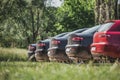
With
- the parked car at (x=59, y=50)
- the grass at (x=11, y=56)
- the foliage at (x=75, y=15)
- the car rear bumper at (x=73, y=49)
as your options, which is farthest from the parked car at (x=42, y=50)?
the foliage at (x=75, y=15)

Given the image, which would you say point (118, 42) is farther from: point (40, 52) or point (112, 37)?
point (40, 52)

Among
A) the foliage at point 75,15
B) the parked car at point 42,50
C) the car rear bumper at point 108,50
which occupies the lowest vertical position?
the foliage at point 75,15

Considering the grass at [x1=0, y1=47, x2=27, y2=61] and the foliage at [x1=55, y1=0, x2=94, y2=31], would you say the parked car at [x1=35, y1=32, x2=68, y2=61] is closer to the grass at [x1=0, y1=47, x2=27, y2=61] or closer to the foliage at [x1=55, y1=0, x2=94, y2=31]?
the grass at [x1=0, y1=47, x2=27, y2=61]

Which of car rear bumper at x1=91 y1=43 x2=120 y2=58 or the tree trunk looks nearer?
car rear bumper at x1=91 y1=43 x2=120 y2=58

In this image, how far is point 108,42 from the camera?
14711 mm

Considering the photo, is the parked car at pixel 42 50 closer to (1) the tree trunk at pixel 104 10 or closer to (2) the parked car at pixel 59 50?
(2) the parked car at pixel 59 50

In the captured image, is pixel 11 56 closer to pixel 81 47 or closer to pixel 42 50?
pixel 42 50

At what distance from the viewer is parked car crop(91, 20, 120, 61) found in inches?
578

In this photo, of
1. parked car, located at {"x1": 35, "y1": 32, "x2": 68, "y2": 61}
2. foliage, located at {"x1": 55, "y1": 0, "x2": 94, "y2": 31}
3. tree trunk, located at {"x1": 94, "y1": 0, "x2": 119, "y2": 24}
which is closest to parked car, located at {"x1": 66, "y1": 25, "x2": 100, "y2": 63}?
parked car, located at {"x1": 35, "y1": 32, "x2": 68, "y2": 61}

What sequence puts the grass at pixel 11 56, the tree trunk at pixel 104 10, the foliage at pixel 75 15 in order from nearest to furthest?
the grass at pixel 11 56
the tree trunk at pixel 104 10
the foliage at pixel 75 15

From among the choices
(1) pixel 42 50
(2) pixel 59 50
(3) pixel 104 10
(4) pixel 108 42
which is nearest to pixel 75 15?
(3) pixel 104 10

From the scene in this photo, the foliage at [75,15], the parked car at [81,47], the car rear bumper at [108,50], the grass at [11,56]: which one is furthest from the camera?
the foliage at [75,15]

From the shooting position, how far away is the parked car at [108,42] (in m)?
14.7

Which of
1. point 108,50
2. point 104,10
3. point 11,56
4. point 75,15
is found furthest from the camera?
point 75,15
